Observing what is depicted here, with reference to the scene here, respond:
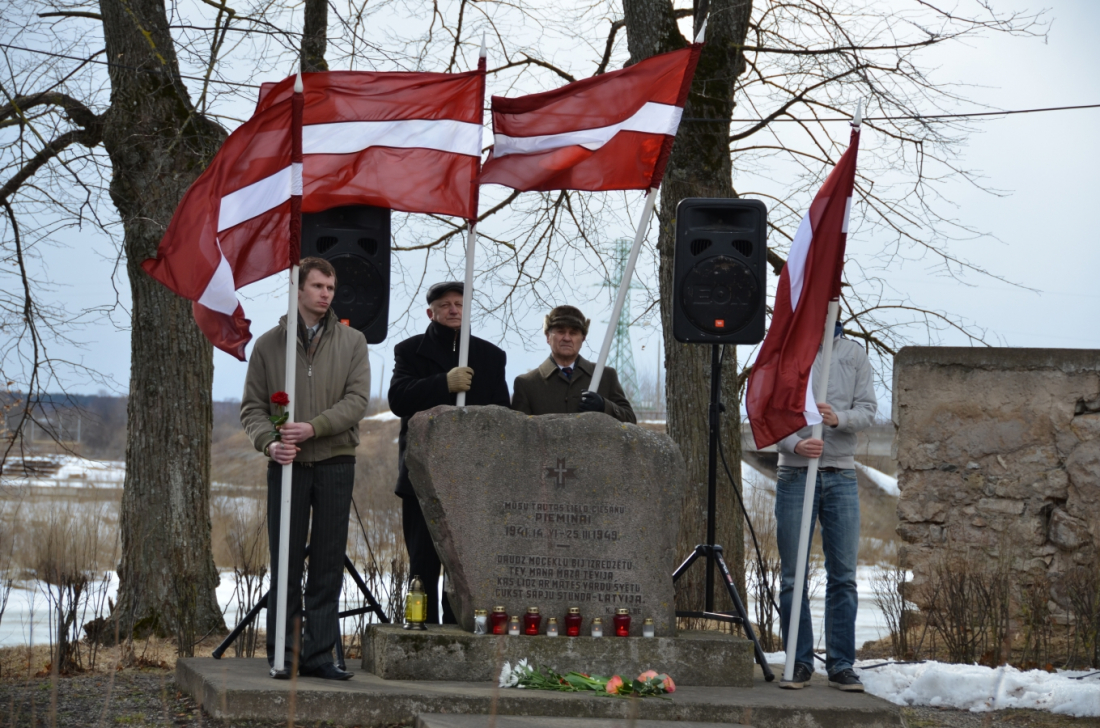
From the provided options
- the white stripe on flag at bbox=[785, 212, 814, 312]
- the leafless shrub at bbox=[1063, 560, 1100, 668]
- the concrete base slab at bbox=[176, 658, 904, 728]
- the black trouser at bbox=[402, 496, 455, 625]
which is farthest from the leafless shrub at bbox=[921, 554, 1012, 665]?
the black trouser at bbox=[402, 496, 455, 625]

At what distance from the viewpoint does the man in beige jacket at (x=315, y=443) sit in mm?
4742

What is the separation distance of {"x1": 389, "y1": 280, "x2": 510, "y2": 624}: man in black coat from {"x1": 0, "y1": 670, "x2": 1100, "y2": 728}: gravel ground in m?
1.23

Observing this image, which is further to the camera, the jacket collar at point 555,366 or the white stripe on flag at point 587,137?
the jacket collar at point 555,366

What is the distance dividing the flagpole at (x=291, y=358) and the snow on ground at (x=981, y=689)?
2681mm

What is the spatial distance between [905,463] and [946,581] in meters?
1.07

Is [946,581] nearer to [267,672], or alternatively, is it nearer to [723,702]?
[723,702]

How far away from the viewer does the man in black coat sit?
549 cm

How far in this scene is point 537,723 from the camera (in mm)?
4258

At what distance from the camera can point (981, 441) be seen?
8125 millimetres

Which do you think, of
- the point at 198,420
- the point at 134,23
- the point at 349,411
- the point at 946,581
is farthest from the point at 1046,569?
the point at 134,23

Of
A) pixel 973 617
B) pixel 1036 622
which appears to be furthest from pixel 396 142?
pixel 1036 622

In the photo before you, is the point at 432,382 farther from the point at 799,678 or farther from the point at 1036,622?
the point at 1036,622

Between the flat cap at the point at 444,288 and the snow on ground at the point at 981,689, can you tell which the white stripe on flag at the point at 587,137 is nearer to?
the flat cap at the point at 444,288

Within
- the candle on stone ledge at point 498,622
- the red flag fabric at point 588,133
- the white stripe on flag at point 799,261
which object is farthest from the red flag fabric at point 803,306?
the candle on stone ledge at point 498,622
